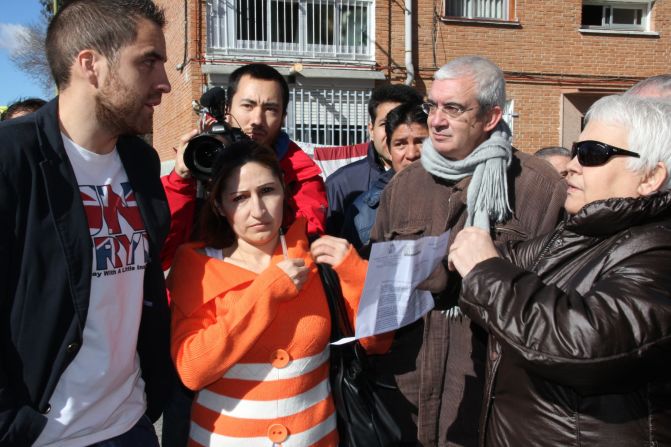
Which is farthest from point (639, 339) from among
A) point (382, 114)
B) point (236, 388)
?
point (382, 114)

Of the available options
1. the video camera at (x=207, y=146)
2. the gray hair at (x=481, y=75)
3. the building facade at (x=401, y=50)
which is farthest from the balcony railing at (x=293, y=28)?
the video camera at (x=207, y=146)

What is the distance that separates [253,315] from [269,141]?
1.18 m

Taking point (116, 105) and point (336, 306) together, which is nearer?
point (116, 105)

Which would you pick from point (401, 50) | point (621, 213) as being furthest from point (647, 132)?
point (401, 50)

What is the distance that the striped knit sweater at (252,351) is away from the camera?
1977mm

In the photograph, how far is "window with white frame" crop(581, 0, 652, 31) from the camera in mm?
13047

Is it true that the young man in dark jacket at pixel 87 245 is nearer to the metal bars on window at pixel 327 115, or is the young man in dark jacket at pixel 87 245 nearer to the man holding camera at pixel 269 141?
the man holding camera at pixel 269 141

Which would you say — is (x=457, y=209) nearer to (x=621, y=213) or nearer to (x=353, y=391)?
(x=353, y=391)

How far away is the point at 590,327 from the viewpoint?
146 cm

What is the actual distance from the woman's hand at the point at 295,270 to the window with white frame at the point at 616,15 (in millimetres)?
12908

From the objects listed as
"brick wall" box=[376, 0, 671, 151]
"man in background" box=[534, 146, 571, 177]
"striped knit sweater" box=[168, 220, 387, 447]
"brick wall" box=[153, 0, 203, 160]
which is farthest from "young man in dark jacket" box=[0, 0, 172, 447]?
"brick wall" box=[376, 0, 671, 151]

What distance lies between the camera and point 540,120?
490 inches

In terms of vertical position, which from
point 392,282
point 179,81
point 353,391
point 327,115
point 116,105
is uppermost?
point 179,81

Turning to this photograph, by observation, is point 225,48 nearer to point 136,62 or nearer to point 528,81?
point 528,81
